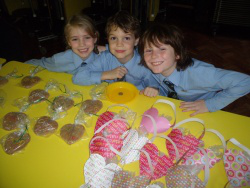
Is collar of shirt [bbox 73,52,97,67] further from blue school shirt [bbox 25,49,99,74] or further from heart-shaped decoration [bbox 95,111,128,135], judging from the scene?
heart-shaped decoration [bbox 95,111,128,135]

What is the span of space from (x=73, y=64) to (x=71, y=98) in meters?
0.61

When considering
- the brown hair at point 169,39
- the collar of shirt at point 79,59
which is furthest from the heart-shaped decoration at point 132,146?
the collar of shirt at point 79,59

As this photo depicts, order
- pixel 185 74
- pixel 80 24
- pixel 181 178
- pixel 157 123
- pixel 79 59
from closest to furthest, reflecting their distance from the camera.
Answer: pixel 181 178 < pixel 157 123 < pixel 185 74 < pixel 80 24 < pixel 79 59

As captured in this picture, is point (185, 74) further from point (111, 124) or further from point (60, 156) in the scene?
point (60, 156)

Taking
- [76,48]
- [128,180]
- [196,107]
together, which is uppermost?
[76,48]

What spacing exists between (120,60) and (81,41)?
37 centimetres

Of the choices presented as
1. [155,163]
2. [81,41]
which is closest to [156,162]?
[155,163]

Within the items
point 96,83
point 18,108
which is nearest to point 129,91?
point 96,83

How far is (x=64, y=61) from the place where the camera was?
1.78 m

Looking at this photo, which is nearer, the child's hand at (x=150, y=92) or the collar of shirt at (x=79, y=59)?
the child's hand at (x=150, y=92)

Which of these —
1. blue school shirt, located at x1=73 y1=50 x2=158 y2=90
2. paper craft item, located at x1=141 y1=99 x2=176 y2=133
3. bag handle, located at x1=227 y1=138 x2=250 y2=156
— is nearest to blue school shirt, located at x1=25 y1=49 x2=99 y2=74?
blue school shirt, located at x1=73 y1=50 x2=158 y2=90

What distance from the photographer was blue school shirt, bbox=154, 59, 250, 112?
1.17 meters

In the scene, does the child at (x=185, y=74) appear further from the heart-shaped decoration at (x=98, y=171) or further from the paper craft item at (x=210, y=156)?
the heart-shaped decoration at (x=98, y=171)

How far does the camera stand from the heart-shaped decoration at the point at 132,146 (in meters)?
0.94
